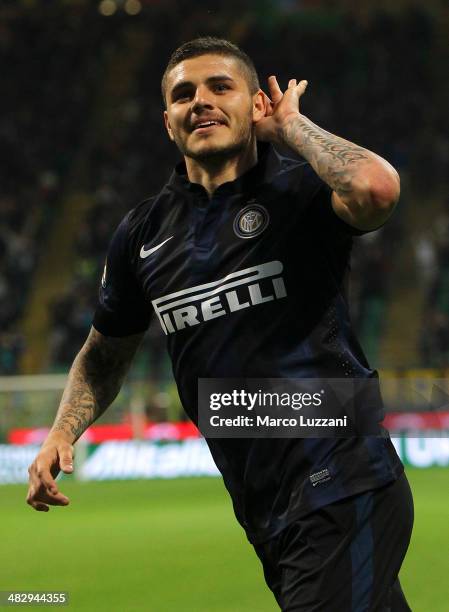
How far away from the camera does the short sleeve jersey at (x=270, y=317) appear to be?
9.67ft

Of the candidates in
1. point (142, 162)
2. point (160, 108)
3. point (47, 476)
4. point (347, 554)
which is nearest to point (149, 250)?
point (47, 476)

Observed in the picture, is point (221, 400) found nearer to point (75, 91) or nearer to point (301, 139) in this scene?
point (301, 139)

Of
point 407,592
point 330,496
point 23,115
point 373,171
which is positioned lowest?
point 407,592

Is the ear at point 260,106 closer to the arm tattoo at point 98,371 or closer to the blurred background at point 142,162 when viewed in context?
the arm tattoo at point 98,371

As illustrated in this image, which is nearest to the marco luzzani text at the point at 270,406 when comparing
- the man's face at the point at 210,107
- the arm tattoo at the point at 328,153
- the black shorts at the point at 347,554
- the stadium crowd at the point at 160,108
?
the black shorts at the point at 347,554

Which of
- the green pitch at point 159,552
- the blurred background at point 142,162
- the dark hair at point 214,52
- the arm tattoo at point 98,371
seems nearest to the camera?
the dark hair at point 214,52

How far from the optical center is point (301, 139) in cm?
308

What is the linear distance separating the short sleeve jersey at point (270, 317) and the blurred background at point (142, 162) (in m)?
12.5

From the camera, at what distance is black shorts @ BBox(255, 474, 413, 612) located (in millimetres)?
2832

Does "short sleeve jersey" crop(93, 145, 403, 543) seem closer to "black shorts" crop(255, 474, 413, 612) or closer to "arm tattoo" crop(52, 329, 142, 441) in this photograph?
"black shorts" crop(255, 474, 413, 612)

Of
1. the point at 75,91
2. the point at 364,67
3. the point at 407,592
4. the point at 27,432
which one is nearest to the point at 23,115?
the point at 75,91

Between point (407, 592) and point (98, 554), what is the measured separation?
3.04 metres

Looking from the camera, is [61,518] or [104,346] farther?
[61,518]

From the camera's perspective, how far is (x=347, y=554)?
2871mm
